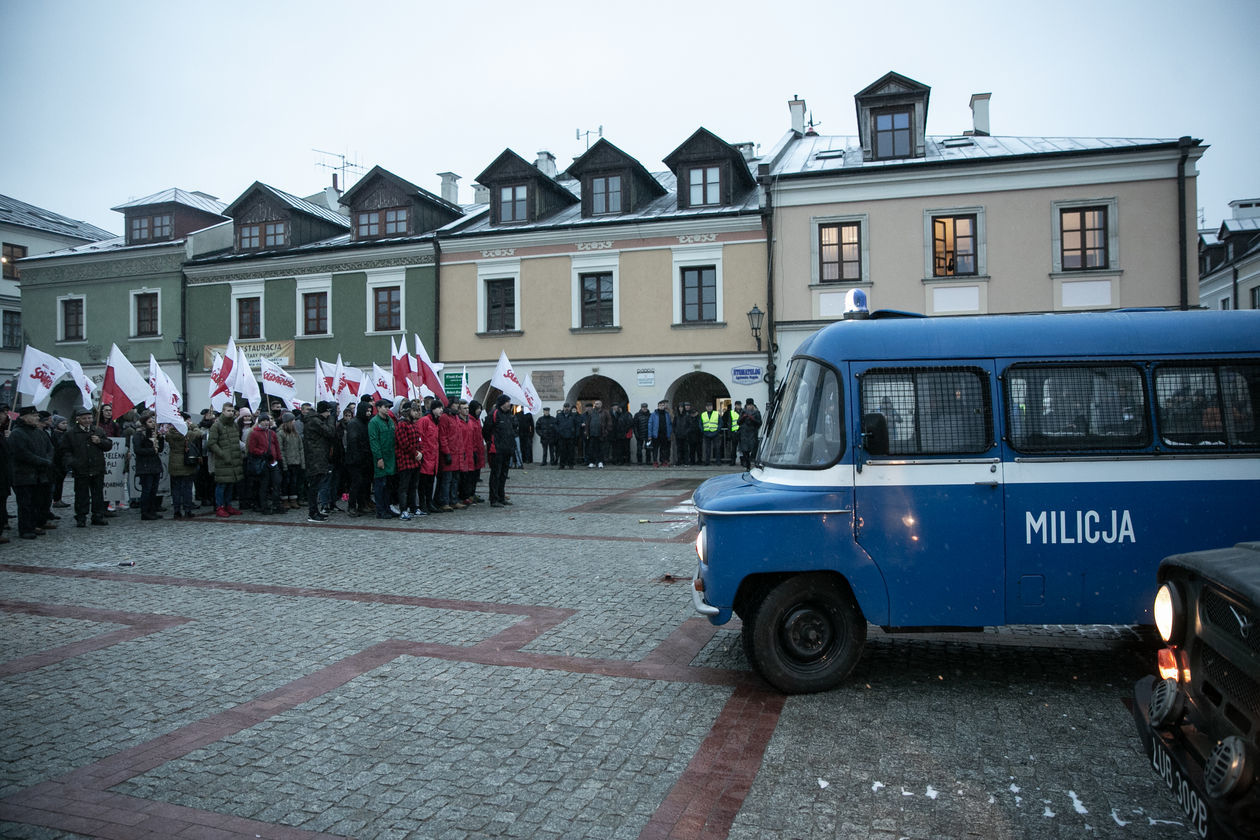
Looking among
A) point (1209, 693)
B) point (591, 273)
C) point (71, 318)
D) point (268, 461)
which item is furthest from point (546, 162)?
point (1209, 693)

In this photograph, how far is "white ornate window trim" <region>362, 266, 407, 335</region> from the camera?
98.4ft

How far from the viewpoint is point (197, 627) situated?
693cm

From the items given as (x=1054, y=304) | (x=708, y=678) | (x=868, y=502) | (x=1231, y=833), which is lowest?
(x=708, y=678)

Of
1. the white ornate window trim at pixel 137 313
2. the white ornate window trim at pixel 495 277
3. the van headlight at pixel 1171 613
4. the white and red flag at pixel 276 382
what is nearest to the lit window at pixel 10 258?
the white ornate window trim at pixel 137 313

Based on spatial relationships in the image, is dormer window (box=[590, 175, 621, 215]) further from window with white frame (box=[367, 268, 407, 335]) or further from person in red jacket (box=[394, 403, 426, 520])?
person in red jacket (box=[394, 403, 426, 520])

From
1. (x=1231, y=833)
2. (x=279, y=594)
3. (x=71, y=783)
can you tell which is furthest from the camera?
(x=279, y=594)

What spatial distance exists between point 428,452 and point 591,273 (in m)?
15.2

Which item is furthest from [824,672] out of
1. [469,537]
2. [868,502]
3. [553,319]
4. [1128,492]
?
[553,319]

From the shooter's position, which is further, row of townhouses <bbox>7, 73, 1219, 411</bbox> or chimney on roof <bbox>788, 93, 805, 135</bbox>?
chimney on roof <bbox>788, 93, 805, 135</bbox>

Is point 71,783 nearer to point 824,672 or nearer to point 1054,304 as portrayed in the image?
point 824,672

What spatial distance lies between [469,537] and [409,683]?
21.3 feet

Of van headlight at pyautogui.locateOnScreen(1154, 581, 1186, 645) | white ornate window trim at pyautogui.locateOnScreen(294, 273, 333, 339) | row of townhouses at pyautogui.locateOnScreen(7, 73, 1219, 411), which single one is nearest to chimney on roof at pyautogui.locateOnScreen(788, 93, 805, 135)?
row of townhouses at pyautogui.locateOnScreen(7, 73, 1219, 411)

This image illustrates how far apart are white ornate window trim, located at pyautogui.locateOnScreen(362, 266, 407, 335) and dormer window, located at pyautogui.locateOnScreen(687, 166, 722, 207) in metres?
10.7

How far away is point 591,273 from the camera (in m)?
28.2
